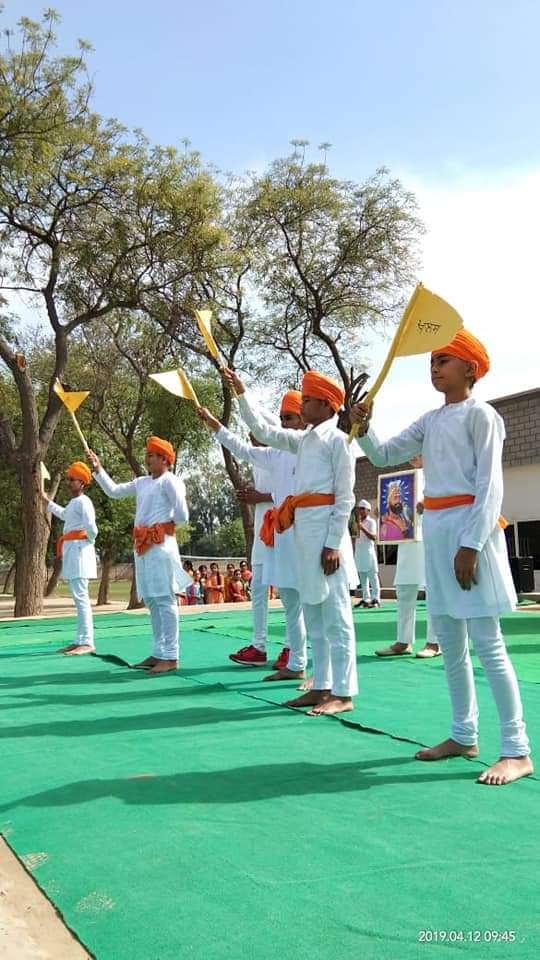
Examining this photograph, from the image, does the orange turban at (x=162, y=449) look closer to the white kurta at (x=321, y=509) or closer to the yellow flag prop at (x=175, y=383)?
the yellow flag prop at (x=175, y=383)

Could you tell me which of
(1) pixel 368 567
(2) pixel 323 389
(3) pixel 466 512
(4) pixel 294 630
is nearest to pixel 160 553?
(4) pixel 294 630

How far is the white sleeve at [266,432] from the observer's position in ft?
18.4

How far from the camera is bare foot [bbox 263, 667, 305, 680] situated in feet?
21.9

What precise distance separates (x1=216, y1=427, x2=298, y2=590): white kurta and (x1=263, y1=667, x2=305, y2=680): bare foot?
620 millimetres

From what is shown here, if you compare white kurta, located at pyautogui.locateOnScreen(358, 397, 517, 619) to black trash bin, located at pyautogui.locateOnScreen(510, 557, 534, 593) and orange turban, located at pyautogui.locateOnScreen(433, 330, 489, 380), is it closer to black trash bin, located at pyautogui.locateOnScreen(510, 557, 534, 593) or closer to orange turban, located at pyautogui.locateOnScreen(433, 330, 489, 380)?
orange turban, located at pyautogui.locateOnScreen(433, 330, 489, 380)

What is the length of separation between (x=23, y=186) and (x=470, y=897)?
1622cm

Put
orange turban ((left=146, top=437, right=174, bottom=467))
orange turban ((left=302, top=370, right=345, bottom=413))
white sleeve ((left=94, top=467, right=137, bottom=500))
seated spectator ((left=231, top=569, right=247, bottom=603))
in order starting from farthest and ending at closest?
seated spectator ((left=231, top=569, right=247, bottom=603)) → white sleeve ((left=94, top=467, right=137, bottom=500)) → orange turban ((left=146, top=437, right=174, bottom=467)) → orange turban ((left=302, top=370, right=345, bottom=413))

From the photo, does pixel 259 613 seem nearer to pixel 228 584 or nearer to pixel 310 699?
pixel 310 699

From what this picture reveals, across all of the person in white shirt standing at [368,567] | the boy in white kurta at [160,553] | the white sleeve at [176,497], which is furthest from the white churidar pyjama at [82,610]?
the person in white shirt standing at [368,567]

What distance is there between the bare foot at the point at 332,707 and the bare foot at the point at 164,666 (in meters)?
2.25

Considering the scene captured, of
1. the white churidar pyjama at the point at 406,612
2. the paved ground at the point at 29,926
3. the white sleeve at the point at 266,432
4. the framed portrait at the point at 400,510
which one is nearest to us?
the paved ground at the point at 29,926

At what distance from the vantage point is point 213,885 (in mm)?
2717

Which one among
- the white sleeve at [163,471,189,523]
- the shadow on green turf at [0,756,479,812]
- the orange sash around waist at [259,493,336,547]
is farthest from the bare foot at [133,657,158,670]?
the shadow on green turf at [0,756,479,812]

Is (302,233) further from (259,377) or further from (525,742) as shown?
(525,742)
